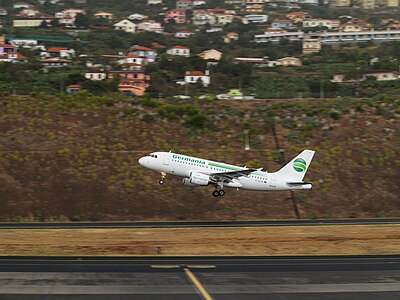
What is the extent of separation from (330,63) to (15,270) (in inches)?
5227

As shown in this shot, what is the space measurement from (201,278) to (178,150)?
4613 centimetres

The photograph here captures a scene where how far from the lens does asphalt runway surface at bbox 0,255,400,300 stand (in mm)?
31734

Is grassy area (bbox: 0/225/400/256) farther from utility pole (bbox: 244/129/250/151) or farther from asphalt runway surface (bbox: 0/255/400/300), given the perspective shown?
utility pole (bbox: 244/129/250/151)

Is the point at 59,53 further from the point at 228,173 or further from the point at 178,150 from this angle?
the point at 228,173

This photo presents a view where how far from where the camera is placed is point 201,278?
35219mm

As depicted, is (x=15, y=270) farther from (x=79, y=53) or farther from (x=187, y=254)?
(x=79, y=53)

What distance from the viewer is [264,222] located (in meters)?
61.7

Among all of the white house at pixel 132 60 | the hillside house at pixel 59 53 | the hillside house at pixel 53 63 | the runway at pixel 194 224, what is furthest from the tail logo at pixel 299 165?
the hillside house at pixel 59 53

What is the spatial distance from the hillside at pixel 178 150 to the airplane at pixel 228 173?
305cm

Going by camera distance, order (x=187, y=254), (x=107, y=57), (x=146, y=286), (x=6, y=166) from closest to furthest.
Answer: (x=146, y=286), (x=187, y=254), (x=6, y=166), (x=107, y=57)

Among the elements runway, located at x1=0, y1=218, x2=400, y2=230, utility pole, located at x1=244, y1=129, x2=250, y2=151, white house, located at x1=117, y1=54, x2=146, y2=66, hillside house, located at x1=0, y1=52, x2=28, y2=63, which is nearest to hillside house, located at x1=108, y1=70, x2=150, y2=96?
white house, located at x1=117, y1=54, x2=146, y2=66

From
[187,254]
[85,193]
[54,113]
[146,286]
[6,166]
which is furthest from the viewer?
[54,113]

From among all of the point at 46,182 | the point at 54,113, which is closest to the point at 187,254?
the point at 46,182

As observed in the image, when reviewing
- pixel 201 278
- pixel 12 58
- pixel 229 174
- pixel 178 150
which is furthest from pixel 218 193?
pixel 12 58
